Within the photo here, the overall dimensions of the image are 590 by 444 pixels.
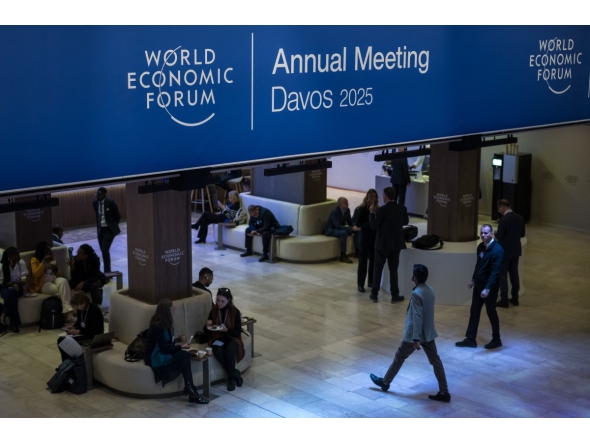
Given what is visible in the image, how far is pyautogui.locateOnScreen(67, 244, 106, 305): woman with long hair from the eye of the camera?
42.8 feet

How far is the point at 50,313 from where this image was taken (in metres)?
12.2

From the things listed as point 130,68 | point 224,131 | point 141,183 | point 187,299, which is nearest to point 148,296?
point 187,299

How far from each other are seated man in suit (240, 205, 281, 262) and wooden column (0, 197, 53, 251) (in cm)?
389

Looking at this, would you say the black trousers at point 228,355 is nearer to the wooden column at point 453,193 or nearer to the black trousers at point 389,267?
the black trousers at point 389,267

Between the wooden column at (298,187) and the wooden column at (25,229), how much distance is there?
4434 millimetres

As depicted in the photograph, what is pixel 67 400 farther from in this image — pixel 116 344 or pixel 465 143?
pixel 465 143

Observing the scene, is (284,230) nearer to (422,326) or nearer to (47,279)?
(47,279)

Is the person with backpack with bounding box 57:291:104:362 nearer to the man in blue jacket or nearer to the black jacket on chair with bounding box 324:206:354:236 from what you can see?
the man in blue jacket

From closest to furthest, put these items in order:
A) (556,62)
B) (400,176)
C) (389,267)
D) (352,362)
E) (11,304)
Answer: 1. (352,362)
2. (11,304)
3. (556,62)
4. (389,267)
5. (400,176)

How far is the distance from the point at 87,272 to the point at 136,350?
3.57m

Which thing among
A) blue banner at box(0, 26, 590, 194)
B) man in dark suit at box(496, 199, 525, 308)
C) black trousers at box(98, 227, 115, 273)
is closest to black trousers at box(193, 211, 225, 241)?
black trousers at box(98, 227, 115, 273)

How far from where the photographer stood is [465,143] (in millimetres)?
12281

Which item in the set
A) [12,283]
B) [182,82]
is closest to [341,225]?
[12,283]

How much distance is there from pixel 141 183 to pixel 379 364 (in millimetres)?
3571
